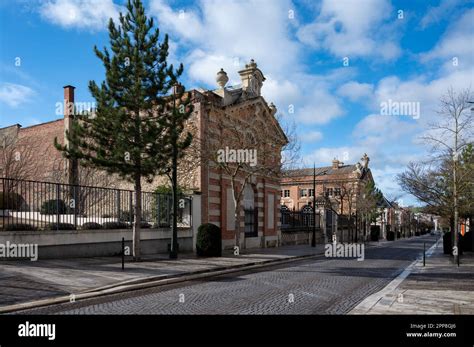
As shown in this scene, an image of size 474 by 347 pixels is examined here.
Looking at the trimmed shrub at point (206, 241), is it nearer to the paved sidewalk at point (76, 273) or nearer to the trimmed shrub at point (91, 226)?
the paved sidewalk at point (76, 273)

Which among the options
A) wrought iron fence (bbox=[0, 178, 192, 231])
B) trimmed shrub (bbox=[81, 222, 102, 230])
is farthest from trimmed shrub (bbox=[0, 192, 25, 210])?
trimmed shrub (bbox=[81, 222, 102, 230])

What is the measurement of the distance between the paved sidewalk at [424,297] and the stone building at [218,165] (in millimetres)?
10378

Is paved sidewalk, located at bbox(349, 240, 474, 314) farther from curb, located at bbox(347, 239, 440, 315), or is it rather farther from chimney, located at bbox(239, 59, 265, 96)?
chimney, located at bbox(239, 59, 265, 96)

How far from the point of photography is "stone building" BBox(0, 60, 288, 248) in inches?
945

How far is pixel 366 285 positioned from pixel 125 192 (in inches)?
483

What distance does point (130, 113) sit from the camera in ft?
54.5

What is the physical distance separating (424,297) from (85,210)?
47.1 feet

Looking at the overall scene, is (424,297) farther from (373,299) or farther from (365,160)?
(365,160)

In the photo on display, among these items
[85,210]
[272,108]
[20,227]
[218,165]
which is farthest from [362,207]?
[20,227]

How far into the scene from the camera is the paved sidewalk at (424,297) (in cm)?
856

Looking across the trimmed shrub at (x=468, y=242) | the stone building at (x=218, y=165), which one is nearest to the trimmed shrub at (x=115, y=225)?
the stone building at (x=218, y=165)

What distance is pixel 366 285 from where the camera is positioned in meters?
12.6

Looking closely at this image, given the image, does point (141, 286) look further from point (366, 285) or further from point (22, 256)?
point (366, 285)
